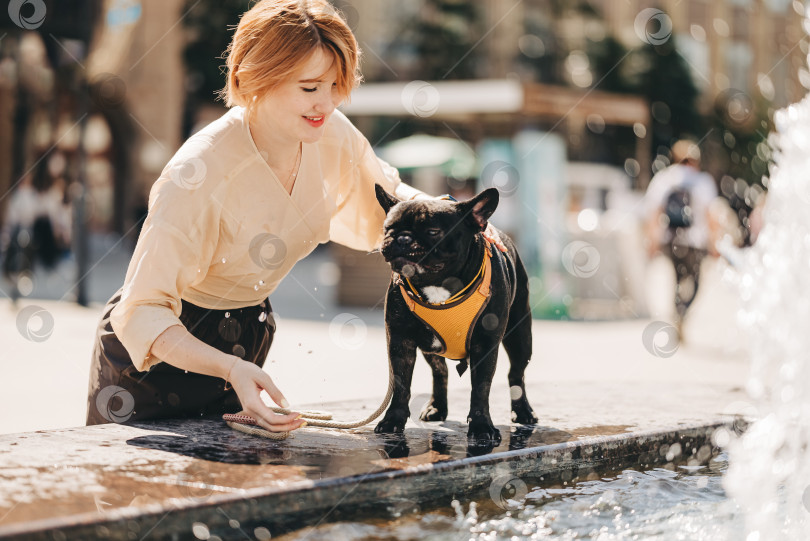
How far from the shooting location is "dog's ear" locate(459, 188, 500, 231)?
3.29 m

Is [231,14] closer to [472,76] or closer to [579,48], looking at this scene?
[472,76]

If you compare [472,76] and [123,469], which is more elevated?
[472,76]

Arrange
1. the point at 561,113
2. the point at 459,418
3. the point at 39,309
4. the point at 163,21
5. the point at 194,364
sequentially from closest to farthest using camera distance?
the point at 194,364
the point at 459,418
the point at 39,309
the point at 561,113
the point at 163,21

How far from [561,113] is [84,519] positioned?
13295 mm

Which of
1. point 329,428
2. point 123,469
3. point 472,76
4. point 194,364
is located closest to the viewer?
point 123,469

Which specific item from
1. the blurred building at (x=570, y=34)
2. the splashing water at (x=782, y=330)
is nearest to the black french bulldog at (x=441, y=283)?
the splashing water at (x=782, y=330)

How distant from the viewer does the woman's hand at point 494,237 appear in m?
3.54

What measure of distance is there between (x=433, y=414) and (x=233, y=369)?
1077 millimetres

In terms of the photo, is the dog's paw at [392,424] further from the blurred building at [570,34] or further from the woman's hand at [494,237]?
the blurred building at [570,34]

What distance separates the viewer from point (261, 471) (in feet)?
9.18

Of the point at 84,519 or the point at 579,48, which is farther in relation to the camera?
the point at 579,48

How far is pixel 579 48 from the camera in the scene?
128 feet

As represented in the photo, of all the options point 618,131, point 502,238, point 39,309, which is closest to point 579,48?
point 618,131

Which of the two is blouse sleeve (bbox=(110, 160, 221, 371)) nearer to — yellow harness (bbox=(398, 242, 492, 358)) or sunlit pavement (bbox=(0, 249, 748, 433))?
yellow harness (bbox=(398, 242, 492, 358))
